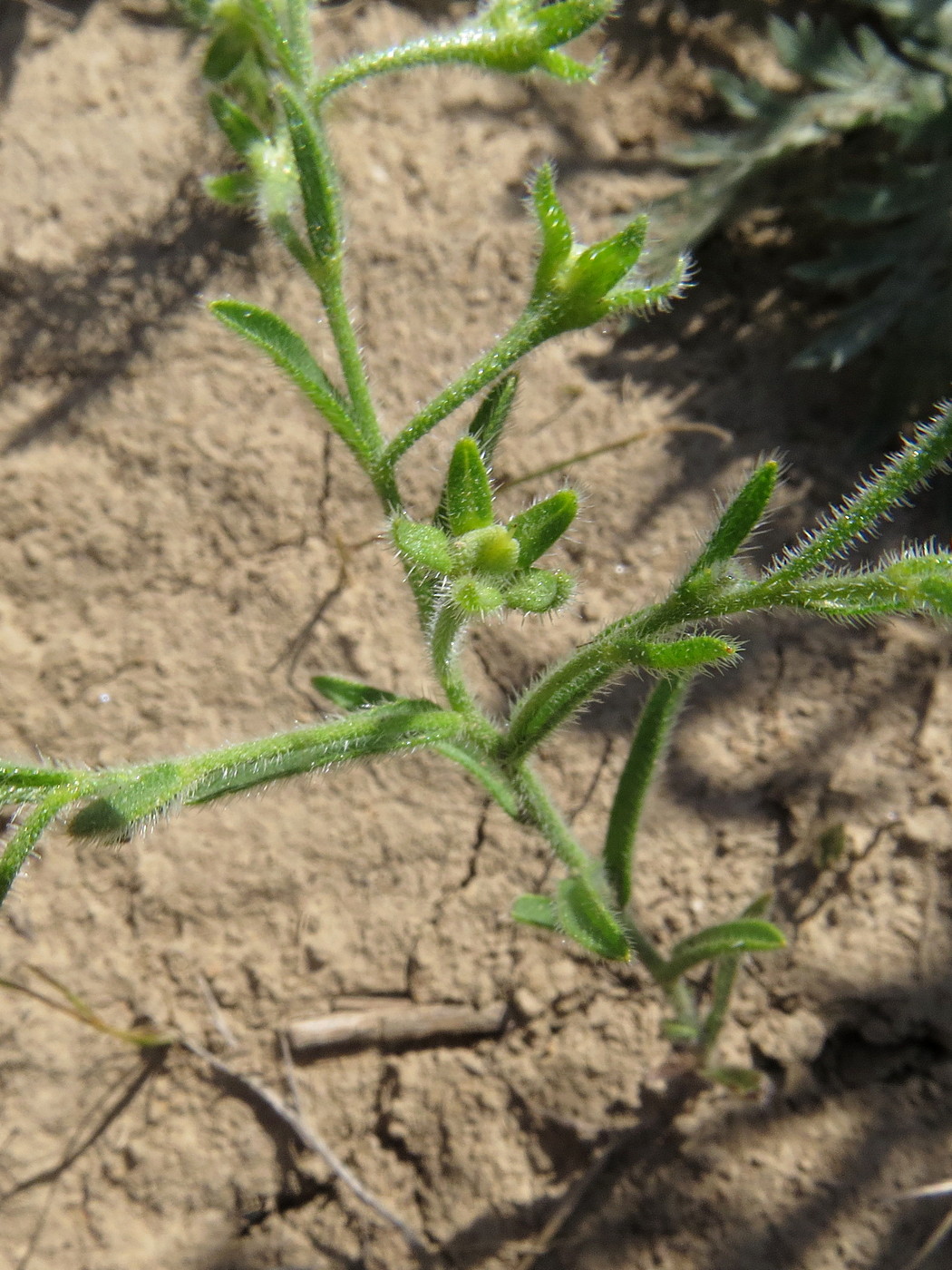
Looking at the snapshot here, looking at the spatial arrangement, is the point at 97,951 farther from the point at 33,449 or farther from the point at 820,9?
the point at 820,9

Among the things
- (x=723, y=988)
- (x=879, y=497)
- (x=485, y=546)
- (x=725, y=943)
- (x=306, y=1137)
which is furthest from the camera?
(x=306, y=1137)

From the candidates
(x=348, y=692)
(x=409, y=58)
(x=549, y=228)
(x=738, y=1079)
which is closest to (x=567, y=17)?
(x=409, y=58)

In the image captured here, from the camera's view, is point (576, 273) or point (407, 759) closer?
point (576, 273)

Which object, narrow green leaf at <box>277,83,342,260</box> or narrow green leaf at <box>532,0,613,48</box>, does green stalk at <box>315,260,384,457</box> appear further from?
narrow green leaf at <box>532,0,613,48</box>

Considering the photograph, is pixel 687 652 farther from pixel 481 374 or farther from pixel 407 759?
pixel 407 759

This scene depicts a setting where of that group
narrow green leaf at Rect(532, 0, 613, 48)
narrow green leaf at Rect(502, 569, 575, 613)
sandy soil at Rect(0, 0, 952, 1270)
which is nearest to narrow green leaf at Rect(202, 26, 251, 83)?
narrow green leaf at Rect(532, 0, 613, 48)

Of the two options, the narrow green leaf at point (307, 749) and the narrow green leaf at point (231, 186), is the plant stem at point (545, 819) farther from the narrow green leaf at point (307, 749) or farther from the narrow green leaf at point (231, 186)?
the narrow green leaf at point (231, 186)
